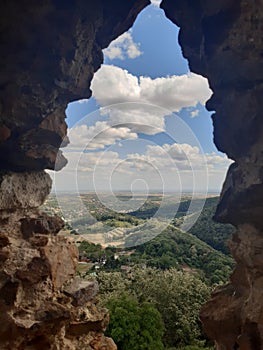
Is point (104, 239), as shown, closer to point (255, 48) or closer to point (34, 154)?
point (34, 154)

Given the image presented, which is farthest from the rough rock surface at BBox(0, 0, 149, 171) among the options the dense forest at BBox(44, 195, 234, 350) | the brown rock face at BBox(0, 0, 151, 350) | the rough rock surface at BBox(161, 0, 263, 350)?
the dense forest at BBox(44, 195, 234, 350)

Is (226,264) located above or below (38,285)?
below

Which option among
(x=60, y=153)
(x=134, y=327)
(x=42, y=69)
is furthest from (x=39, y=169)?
(x=134, y=327)

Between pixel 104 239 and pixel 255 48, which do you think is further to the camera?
pixel 104 239

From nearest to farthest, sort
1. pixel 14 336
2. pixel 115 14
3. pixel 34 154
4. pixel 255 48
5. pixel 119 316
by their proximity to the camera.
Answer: pixel 14 336 → pixel 255 48 → pixel 34 154 → pixel 115 14 → pixel 119 316

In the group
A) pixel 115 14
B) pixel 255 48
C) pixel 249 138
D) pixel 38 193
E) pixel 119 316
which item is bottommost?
pixel 119 316

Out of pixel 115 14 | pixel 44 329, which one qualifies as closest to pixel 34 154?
pixel 44 329
